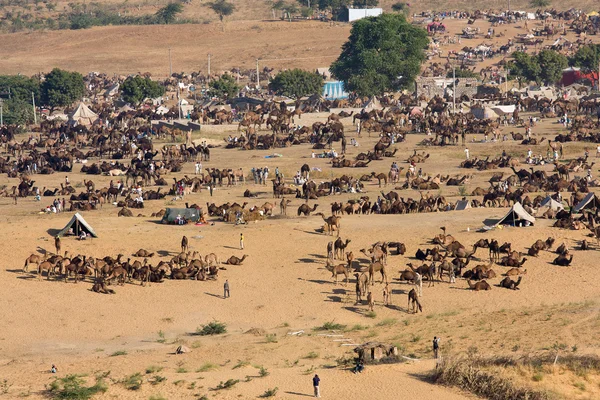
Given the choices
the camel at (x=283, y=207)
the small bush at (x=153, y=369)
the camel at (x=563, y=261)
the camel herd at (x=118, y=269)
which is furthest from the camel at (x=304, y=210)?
the small bush at (x=153, y=369)

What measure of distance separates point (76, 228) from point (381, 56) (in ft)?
201

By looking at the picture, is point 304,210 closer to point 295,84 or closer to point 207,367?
point 207,367

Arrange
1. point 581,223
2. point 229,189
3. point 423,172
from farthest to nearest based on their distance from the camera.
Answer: point 423,172 < point 229,189 < point 581,223

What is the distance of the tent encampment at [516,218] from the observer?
1665 inches

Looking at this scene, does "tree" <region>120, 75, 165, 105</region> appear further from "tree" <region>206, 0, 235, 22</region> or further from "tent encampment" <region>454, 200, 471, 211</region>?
"tree" <region>206, 0, 235, 22</region>

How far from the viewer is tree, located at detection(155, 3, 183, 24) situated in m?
158

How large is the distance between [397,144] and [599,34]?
7201 centimetres

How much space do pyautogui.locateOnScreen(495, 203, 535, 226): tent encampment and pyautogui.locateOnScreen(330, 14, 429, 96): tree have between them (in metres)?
54.8

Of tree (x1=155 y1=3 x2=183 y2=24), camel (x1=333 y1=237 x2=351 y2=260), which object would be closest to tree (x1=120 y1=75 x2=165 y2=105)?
camel (x1=333 y1=237 x2=351 y2=260)

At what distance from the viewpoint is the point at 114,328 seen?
1328 inches

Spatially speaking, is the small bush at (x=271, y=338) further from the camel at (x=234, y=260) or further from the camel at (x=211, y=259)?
the camel at (x=234, y=260)

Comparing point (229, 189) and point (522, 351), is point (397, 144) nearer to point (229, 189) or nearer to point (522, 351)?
point (229, 189)

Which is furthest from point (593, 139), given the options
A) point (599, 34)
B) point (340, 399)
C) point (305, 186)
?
point (599, 34)

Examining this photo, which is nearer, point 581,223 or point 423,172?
point 581,223
